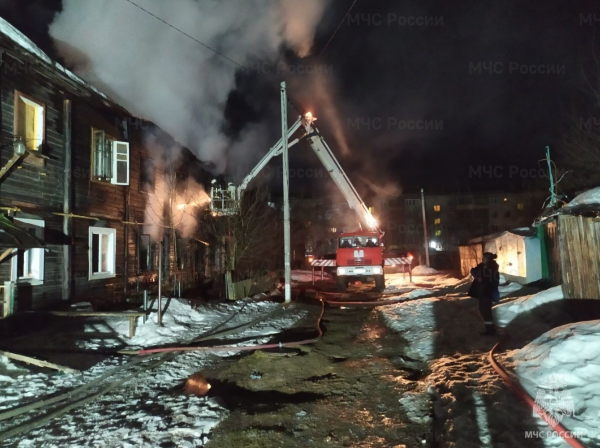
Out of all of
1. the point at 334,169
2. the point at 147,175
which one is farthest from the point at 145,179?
the point at 334,169

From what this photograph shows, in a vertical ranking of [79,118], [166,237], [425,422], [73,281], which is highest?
[79,118]

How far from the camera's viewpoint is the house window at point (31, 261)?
1008 cm

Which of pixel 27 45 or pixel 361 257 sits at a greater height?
pixel 27 45

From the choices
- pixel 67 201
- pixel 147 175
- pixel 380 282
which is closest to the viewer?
pixel 67 201

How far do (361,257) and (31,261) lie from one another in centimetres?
1255

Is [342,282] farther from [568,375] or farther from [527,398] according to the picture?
[527,398]

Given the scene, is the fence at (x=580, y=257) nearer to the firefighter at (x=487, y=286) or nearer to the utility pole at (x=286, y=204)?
the firefighter at (x=487, y=286)

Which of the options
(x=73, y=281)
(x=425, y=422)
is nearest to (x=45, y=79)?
(x=73, y=281)

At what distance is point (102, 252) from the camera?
43.6 feet

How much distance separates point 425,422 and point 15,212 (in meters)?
10.1

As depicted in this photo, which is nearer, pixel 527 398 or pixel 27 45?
pixel 527 398

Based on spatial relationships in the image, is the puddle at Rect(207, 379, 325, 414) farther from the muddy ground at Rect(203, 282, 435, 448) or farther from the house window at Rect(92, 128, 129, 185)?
the house window at Rect(92, 128, 129, 185)

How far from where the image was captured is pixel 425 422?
466 cm

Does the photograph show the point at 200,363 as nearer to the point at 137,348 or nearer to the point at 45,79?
the point at 137,348
